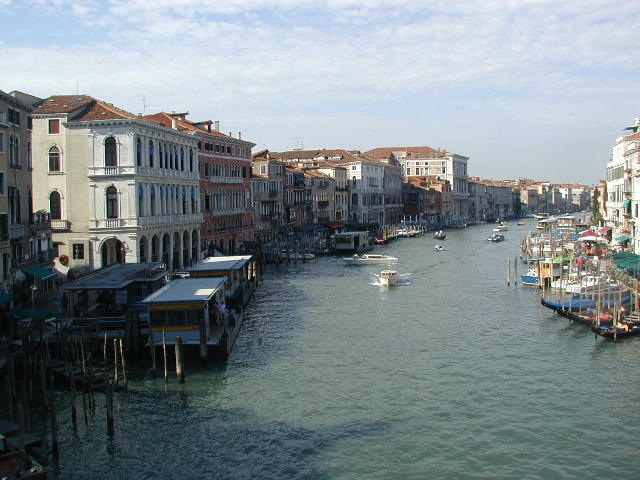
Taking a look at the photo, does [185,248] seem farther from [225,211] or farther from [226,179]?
[226,179]

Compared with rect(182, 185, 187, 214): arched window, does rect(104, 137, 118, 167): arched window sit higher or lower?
higher

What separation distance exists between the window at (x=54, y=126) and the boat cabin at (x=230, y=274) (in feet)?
19.3

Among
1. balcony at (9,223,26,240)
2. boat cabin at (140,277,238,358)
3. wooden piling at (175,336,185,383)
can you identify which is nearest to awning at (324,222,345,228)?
balcony at (9,223,26,240)

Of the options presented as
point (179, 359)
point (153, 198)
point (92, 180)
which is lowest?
point (179, 359)

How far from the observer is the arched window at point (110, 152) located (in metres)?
22.4

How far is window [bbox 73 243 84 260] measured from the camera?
22.5 metres

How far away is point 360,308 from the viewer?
22.1 meters

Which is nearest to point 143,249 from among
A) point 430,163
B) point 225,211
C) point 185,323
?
point 185,323

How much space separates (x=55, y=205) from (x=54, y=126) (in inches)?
95.7

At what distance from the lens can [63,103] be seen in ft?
76.3

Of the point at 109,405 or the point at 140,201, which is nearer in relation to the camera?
the point at 109,405

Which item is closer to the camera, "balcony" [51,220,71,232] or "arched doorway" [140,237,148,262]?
"balcony" [51,220,71,232]

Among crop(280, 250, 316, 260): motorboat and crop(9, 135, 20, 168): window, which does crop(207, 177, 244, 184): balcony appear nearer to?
crop(280, 250, 316, 260): motorboat

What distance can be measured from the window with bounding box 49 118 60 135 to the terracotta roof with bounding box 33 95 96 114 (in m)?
0.32
